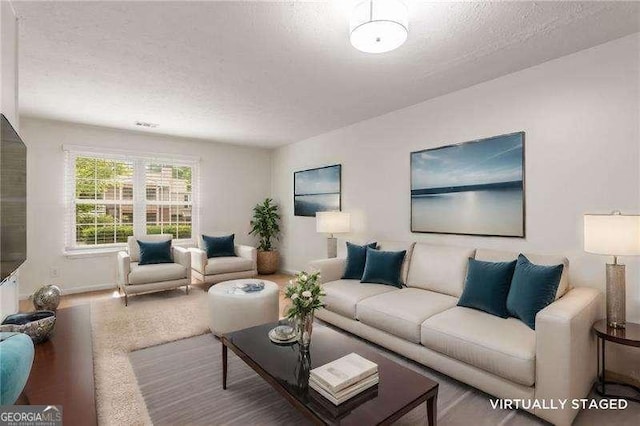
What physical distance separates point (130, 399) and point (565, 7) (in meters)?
3.78

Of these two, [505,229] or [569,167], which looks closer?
[569,167]

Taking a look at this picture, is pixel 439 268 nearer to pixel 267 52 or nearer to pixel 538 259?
pixel 538 259

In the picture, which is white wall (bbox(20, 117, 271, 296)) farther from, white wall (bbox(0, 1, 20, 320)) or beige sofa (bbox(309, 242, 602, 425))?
beige sofa (bbox(309, 242, 602, 425))

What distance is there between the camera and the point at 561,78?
8.47ft

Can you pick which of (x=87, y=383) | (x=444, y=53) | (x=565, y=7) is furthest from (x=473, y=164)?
(x=87, y=383)

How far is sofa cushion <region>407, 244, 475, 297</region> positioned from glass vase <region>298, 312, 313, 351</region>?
1596 mm

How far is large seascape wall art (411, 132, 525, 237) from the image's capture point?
2859 mm

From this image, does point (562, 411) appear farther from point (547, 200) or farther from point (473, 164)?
point (473, 164)

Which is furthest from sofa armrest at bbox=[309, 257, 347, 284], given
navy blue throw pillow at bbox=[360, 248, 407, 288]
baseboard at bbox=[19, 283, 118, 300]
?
baseboard at bbox=[19, 283, 118, 300]

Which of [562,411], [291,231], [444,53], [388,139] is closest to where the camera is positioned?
[562,411]

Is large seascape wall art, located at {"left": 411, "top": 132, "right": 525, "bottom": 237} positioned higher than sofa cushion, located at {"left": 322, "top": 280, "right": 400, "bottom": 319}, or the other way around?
large seascape wall art, located at {"left": 411, "top": 132, "right": 525, "bottom": 237}

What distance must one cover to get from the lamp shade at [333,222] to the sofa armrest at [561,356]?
8.57ft

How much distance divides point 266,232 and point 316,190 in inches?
59.1

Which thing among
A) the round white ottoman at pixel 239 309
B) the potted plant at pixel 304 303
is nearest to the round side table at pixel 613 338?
the potted plant at pixel 304 303
